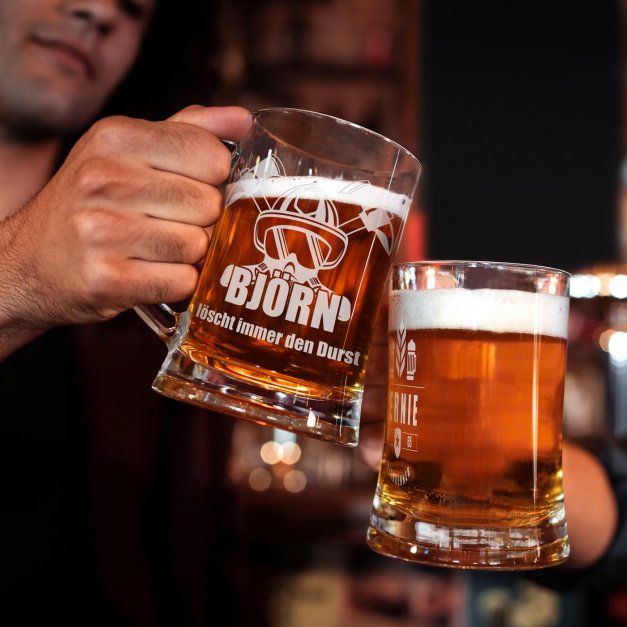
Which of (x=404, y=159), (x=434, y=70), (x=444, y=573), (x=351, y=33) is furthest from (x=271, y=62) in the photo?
(x=404, y=159)

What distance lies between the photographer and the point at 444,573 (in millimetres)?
2525

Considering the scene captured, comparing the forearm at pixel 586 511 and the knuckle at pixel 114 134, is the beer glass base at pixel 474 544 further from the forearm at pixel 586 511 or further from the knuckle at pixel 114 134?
the knuckle at pixel 114 134

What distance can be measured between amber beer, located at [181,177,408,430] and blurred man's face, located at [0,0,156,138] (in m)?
0.94

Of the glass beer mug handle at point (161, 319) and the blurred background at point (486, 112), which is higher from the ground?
the blurred background at point (486, 112)

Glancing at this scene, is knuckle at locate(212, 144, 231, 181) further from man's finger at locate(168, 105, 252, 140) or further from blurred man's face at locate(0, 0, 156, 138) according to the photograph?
blurred man's face at locate(0, 0, 156, 138)

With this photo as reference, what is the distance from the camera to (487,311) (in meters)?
0.82

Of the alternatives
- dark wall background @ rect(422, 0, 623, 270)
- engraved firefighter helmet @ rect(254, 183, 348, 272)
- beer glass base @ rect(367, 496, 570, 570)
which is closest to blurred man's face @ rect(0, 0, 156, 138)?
engraved firefighter helmet @ rect(254, 183, 348, 272)

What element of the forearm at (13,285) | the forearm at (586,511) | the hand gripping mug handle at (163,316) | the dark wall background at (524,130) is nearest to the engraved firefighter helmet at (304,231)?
the hand gripping mug handle at (163,316)

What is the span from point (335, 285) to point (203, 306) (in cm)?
15

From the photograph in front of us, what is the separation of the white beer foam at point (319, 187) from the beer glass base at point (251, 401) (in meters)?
0.21

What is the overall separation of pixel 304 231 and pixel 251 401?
20 cm

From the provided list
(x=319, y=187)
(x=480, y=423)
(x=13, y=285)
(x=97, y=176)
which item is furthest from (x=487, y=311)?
(x=13, y=285)

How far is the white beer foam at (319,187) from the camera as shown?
0.80 m

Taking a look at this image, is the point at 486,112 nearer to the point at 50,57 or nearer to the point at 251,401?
the point at 50,57
